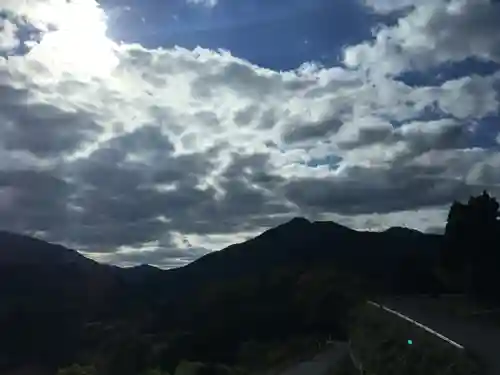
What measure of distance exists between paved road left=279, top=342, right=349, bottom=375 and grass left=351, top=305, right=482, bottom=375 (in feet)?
12.8

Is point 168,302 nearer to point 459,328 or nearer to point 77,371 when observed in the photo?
point 77,371

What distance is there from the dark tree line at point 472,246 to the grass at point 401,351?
9434mm

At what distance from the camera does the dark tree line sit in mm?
40844

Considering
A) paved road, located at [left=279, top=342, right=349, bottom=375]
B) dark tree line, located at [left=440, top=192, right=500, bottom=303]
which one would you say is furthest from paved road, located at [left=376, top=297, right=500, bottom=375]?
dark tree line, located at [left=440, top=192, right=500, bottom=303]

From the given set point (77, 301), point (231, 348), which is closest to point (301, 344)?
point (231, 348)

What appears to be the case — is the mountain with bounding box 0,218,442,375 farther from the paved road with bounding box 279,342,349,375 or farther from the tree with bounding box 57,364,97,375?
the paved road with bounding box 279,342,349,375

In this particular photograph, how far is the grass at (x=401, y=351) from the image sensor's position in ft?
60.2

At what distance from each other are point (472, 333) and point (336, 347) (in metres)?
25.3

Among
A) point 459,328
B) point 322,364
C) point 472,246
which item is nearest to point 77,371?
point 322,364

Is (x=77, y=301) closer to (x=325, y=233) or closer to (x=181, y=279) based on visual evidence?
(x=181, y=279)

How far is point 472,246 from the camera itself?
142 feet

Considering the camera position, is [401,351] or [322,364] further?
[322,364]

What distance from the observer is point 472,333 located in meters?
22.0

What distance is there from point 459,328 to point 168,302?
66.3 meters
